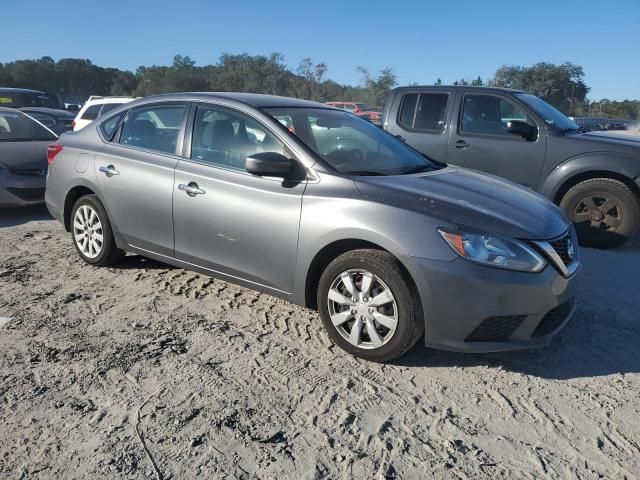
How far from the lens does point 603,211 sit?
6199mm

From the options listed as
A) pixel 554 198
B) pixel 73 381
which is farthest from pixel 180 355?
pixel 554 198

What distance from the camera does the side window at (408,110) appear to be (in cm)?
733

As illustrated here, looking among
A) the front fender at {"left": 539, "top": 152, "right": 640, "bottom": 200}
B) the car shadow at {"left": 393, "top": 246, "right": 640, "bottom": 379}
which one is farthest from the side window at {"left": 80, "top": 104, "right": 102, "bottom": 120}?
the car shadow at {"left": 393, "top": 246, "right": 640, "bottom": 379}

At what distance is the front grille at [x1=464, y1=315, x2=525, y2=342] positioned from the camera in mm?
3094

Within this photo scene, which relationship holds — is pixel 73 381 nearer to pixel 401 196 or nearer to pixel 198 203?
pixel 198 203

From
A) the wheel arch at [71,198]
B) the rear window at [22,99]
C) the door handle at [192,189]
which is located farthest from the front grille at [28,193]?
the rear window at [22,99]

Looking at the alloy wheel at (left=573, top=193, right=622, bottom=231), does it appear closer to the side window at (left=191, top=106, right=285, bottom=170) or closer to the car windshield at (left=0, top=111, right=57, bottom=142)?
the side window at (left=191, top=106, right=285, bottom=170)

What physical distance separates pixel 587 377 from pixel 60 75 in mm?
74305

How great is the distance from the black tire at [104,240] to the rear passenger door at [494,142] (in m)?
4.24

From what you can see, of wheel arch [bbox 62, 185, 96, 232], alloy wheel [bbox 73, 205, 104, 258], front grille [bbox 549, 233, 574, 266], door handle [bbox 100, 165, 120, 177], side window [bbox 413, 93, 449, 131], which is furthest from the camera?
side window [bbox 413, 93, 449, 131]

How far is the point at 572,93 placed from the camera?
134 ft

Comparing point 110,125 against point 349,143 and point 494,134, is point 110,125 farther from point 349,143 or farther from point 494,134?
point 494,134

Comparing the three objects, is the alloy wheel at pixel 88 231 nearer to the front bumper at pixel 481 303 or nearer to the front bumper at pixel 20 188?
the front bumper at pixel 20 188

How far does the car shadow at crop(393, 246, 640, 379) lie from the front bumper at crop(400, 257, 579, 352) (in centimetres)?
30
